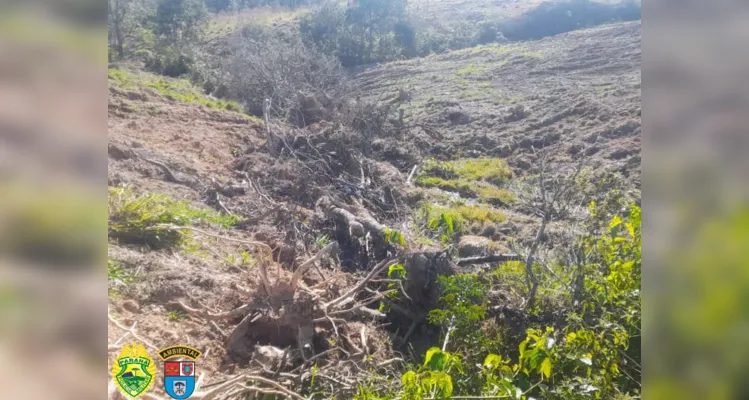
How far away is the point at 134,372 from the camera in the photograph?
2746 millimetres

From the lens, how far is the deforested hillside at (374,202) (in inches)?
112

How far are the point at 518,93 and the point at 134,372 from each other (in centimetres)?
234

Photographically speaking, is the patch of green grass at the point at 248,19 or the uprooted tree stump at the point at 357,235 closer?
the patch of green grass at the point at 248,19

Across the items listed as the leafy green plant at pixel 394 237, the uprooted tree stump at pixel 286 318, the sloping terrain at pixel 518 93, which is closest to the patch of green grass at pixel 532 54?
the sloping terrain at pixel 518 93

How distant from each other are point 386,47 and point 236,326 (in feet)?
5.31

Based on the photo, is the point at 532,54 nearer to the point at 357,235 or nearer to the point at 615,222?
the point at 615,222

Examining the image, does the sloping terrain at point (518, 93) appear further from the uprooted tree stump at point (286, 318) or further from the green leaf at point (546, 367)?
the green leaf at point (546, 367)

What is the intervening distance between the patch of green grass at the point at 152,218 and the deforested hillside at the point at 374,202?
0.01m

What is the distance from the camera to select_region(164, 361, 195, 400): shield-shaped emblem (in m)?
2.74

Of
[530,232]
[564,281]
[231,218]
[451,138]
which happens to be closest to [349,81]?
[451,138]

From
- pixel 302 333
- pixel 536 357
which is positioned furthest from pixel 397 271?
pixel 536 357

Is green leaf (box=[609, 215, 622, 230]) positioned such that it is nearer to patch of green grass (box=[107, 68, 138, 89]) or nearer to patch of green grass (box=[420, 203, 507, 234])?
patch of green grass (box=[420, 203, 507, 234])

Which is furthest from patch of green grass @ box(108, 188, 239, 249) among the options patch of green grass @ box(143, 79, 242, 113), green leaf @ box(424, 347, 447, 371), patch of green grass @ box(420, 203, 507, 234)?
green leaf @ box(424, 347, 447, 371)
